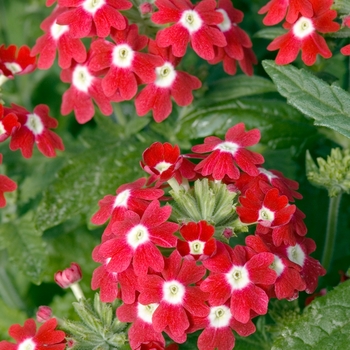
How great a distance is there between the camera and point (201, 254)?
162 centimetres

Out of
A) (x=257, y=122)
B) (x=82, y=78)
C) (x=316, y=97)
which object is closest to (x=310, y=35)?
(x=316, y=97)

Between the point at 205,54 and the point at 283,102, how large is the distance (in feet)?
1.49

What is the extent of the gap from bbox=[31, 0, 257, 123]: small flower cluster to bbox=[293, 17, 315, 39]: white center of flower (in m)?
0.22

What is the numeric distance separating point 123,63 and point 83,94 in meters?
0.24

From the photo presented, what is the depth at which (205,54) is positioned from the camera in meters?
2.09

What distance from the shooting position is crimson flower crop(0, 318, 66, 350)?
1.72m

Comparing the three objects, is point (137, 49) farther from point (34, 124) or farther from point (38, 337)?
point (38, 337)

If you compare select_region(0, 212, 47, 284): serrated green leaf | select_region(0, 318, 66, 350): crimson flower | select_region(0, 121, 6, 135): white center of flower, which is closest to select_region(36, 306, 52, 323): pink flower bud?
select_region(0, 318, 66, 350): crimson flower

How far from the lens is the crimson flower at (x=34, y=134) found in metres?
2.14

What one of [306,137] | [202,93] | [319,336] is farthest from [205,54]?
[319,336]

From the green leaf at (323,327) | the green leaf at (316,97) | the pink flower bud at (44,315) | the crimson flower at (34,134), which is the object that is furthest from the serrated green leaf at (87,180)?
the green leaf at (323,327)

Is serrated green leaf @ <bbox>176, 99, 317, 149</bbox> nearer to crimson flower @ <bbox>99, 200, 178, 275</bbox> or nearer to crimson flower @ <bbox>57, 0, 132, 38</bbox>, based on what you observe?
crimson flower @ <bbox>57, 0, 132, 38</bbox>

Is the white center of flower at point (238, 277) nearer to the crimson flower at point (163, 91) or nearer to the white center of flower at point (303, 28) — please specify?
the crimson flower at point (163, 91)

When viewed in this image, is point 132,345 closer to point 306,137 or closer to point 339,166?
point 339,166
